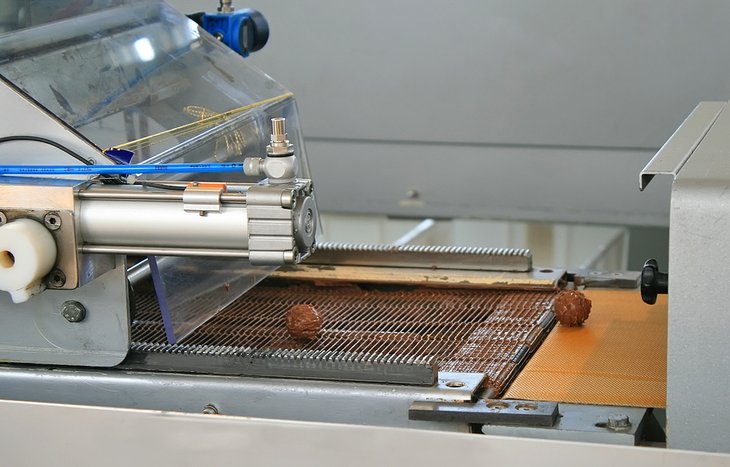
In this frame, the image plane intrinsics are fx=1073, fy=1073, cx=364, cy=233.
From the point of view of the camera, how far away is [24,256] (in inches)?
39.4

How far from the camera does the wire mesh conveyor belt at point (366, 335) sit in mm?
1104

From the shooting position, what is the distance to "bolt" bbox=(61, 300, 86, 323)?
1113 mm

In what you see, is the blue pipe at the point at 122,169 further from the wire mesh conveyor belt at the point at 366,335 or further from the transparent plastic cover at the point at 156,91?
the wire mesh conveyor belt at the point at 366,335

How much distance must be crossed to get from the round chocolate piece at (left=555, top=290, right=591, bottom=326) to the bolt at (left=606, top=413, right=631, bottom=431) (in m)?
0.30

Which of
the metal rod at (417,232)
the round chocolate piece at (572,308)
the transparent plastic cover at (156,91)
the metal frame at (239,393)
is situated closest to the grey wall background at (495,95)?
the metal rod at (417,232)

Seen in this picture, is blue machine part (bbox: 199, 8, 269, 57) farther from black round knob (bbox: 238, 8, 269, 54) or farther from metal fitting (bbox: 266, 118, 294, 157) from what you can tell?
metal fitting (bbox: 266, 118, 294, 157)

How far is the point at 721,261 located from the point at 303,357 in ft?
1.45

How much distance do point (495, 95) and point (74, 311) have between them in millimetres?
1605

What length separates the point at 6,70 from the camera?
1.11 m

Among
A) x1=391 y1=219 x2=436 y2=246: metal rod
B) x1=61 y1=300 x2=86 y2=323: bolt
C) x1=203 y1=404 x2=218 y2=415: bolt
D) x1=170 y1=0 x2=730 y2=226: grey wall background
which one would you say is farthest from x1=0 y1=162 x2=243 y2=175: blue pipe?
x1=391 y1=219 x2=436 y2=246: metal rod

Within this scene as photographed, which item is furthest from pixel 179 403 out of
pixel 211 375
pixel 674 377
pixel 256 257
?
pixel 674 377

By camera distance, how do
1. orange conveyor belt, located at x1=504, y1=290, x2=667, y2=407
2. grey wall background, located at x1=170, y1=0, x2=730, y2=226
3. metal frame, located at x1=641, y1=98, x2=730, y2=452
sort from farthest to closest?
grey wall background, located at x1=170, y1=0, x2=730, y2=226
orange conveyor belt, located at x1=504, y1=290, x2=667, y2=407
metal frame, located at x1=641, y1=98, x2=730, y2=452

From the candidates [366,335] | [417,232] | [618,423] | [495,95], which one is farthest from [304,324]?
[417,232]

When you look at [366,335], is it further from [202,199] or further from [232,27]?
[232,27]
